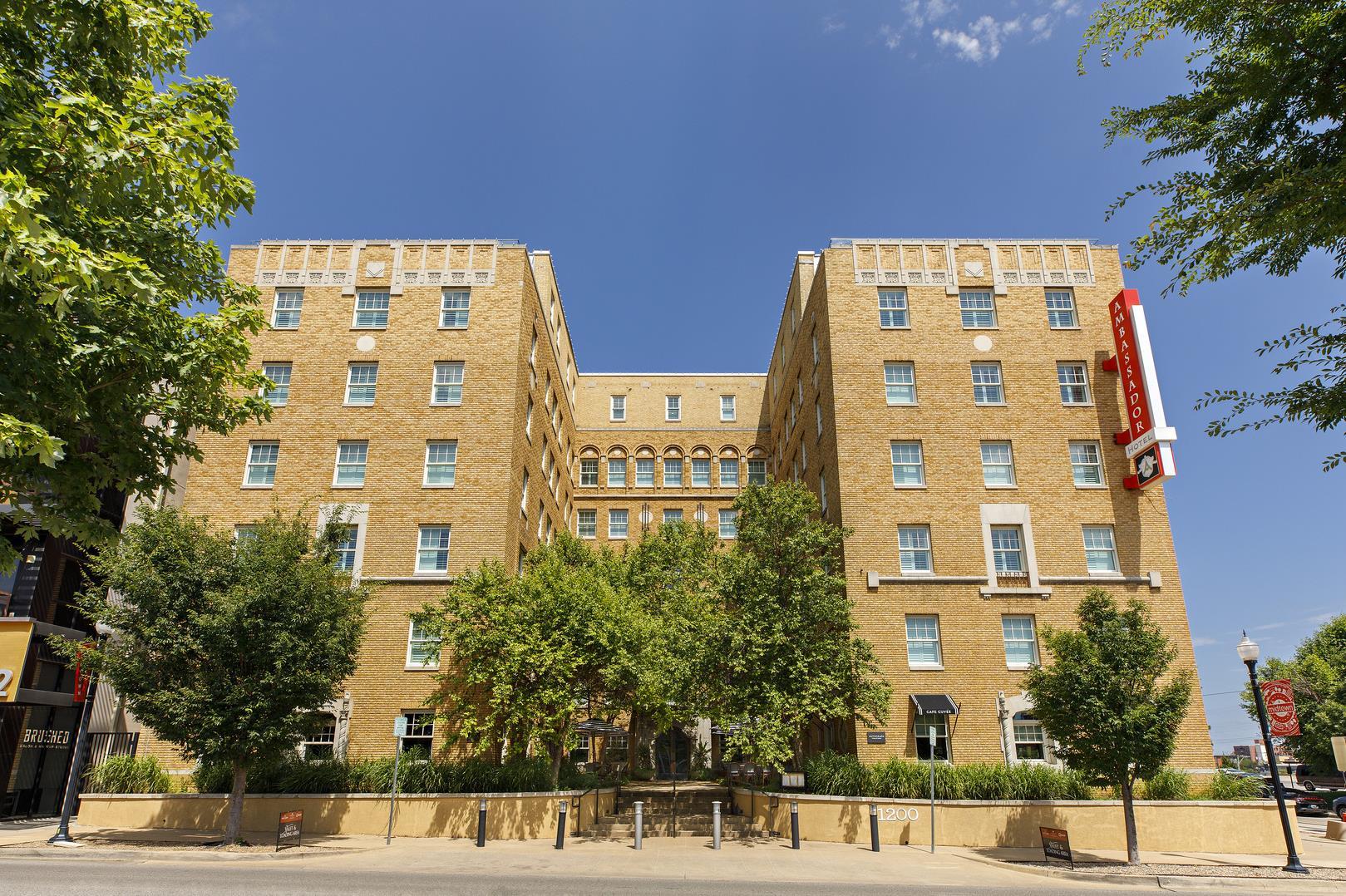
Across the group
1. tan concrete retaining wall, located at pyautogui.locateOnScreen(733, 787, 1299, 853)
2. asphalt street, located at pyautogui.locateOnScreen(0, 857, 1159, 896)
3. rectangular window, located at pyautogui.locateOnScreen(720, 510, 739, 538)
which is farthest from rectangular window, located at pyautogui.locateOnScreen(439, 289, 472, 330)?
rectangular window, located at pyautogui.locateOnScreen(720, 510, 739, 538)

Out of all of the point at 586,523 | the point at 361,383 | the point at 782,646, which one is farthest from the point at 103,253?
the point at 586,523

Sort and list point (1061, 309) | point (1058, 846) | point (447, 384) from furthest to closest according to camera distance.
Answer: point (1061, 309) < point (447, 384) < point (1058, 846)

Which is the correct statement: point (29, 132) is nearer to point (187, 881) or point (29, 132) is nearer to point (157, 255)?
point (157, 255)

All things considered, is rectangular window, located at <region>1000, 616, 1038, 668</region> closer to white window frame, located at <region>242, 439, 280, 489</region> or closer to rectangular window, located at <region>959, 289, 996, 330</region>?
rectangular window, located at <region>959, 289, 996, 330</region>

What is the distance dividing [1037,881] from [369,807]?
17.2 m

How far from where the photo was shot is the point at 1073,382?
29656 millimetres

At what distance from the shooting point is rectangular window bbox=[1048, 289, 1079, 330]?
3041 cm

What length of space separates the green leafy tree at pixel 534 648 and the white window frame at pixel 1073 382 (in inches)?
717

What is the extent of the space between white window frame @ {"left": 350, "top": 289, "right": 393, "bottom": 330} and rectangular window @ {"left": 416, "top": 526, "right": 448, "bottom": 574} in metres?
8.84

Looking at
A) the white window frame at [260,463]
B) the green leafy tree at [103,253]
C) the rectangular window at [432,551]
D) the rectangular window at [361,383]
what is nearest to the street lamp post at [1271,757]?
the green leafy tree at [103,253]

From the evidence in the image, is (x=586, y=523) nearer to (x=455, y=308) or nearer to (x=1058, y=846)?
(x=455, y=308)

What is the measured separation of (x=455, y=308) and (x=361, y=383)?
4.76 meters

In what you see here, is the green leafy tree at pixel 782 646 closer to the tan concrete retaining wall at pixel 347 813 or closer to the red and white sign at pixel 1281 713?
the tan concrete retaining wall at pixel 347 813

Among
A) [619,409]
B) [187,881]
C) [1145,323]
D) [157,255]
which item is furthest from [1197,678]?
[619,409]
